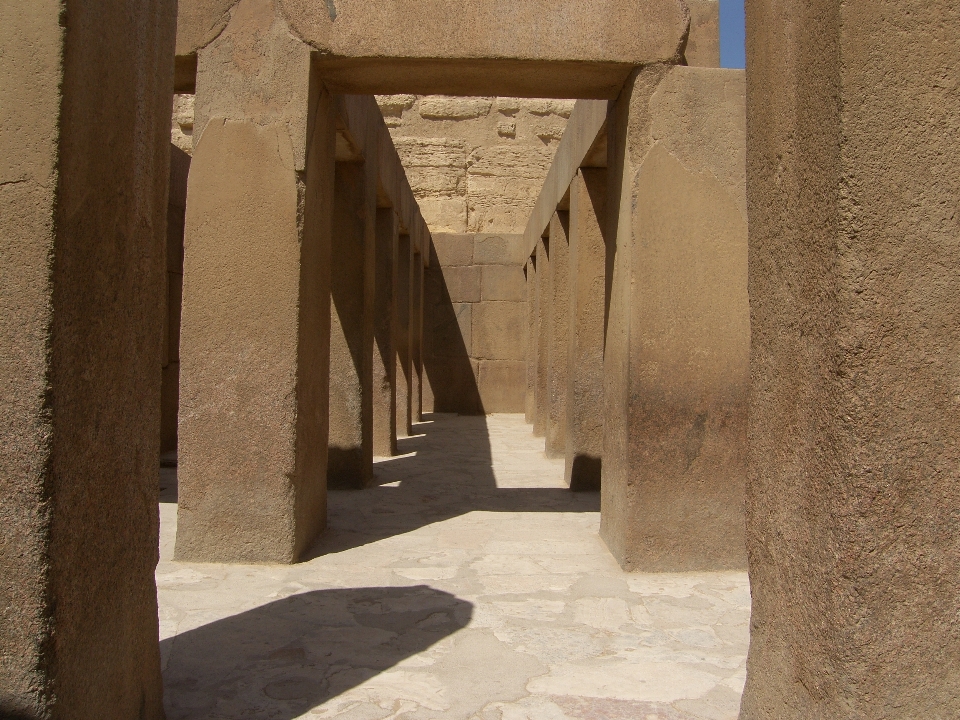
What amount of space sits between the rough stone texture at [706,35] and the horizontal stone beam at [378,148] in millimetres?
2425

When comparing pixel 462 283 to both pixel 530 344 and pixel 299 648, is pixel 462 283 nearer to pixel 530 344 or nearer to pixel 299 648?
pixel 530 344

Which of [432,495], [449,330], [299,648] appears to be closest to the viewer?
Answer: [299,648]

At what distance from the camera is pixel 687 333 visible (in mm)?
4543

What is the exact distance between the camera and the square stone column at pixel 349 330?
6.95 metres

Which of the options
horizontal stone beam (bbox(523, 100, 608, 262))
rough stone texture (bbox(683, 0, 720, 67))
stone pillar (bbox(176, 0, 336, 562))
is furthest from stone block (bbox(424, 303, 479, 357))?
stone pillar (bbox(176, 0, 336, 562))

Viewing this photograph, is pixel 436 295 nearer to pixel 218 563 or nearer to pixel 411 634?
pixel 218 563

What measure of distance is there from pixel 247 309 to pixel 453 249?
395 inches

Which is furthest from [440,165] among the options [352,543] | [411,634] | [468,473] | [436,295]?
[411,634]

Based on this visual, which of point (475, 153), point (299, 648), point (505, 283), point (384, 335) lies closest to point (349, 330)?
point (384, 335)

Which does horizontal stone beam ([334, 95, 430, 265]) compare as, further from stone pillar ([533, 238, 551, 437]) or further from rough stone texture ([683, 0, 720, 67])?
rough stone texture ([683, 0, 720, 67])

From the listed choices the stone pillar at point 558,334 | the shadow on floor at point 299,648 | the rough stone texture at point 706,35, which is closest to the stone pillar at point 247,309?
the shadow on floor at point 299,648

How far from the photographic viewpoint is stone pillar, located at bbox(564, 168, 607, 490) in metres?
7.03

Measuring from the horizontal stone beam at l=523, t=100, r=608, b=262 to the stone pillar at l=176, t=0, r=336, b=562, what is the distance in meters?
2.35

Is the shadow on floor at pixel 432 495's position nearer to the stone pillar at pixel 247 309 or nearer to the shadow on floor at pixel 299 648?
the stone pillar at pixel 247 309
